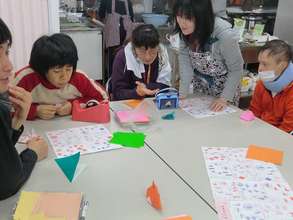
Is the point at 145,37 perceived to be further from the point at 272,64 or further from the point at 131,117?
the point at 272,64

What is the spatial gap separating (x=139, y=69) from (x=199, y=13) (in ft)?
1.86

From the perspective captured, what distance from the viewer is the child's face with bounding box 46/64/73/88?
1633mm

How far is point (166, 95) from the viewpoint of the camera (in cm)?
187

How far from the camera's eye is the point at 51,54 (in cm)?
161

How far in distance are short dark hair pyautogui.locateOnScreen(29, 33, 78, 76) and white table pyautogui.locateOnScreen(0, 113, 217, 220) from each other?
50 cm

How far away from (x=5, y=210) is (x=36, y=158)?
0.26 meters

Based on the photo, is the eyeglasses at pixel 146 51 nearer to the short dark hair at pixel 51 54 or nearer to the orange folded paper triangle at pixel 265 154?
the short dark hair at pixel 51 54

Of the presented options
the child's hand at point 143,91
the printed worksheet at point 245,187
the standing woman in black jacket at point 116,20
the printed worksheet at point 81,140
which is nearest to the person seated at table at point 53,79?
A: the printed worksheet at point 81,140

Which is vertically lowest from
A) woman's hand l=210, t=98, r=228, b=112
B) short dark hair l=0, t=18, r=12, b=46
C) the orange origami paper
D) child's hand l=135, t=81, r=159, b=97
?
the orange origami paper

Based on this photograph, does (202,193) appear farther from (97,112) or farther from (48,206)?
(97,112)

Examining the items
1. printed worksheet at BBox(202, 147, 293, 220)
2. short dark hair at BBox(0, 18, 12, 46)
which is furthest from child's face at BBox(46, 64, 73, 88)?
printed worksheet at BBox(202, 147, 293, 220)

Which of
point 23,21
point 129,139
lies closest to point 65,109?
point 129,139

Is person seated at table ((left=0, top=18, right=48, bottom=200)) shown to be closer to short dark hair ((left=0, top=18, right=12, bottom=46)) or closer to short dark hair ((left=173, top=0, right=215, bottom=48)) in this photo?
short dark hair ((left=0, top=18, right=12, bottom=46))

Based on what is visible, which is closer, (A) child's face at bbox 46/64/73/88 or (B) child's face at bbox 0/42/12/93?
(B) child's face at bbox 0/42/12/93
